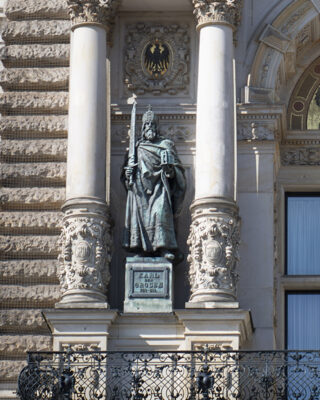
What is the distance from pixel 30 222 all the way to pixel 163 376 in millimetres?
3022

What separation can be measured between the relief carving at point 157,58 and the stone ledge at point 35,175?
137 centimetres

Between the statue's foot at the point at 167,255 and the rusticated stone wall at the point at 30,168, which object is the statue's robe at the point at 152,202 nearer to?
the statue's foot at the point at 167,255

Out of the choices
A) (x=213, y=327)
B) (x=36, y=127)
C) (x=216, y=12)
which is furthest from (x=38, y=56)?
(x=213, y=327)

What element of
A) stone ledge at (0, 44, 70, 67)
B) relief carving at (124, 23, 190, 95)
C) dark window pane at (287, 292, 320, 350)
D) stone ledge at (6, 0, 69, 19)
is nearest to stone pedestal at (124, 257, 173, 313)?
dark window pane at (287, 292, 320, 350)

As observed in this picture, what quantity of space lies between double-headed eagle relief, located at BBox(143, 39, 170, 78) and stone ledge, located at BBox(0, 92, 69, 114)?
1103 mm

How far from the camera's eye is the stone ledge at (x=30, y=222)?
1984 centimetres

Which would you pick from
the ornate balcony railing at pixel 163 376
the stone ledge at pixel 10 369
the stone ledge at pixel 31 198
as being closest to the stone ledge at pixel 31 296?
the stone ledge at pixel 10 369

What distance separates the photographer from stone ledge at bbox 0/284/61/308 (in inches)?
771

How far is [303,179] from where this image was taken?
2038 cm

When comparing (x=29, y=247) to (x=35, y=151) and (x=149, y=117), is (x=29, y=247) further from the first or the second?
(x=149, y=117)

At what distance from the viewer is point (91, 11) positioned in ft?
64.8

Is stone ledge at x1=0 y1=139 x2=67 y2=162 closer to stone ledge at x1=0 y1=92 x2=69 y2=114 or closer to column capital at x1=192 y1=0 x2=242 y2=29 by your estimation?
stone ledge at x1=0 y1=92 x2=69 y2=114

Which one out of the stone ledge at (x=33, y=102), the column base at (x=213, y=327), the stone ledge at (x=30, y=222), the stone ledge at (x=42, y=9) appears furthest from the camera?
the stone ledge at (x=42, y=9)

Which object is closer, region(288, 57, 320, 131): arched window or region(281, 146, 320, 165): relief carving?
region(281, 146, 320, 165): relief carving
